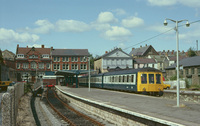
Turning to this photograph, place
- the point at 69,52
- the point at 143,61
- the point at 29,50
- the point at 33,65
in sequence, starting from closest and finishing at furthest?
the point at 33,65 → the point at 29,50 → the point at 69,52 → the point at 143,61

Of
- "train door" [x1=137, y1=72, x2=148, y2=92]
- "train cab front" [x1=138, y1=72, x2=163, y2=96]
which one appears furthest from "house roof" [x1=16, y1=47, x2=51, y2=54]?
"train cab front" [x1=138, y1=72, x2=163, y2=96]

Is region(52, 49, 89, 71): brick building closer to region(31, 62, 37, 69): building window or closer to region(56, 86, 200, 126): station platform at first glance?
region(31, 62, 37, 69): building window

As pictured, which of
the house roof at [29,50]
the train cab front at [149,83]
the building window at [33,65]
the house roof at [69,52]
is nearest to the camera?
the train cab front at [149,83]

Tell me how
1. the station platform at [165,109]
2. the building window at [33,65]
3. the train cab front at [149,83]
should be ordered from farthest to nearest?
the building window at [33,65] → the train cab front at [149,83] → the station platform at [165,109]

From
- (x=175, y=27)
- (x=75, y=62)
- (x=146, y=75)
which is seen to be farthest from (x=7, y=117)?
(x=75, y=62)

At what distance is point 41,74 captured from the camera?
301 ft

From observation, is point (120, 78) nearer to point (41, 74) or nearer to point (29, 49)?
point (41, 74)

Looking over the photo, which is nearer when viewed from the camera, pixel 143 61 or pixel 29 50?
pixel 29 50

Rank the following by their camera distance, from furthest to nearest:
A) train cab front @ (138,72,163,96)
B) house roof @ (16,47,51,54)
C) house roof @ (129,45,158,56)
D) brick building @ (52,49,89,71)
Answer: house roof @ (129,45,158,56)
house roof @ (16,47,51,54)
brick building @ (52,49,89,71)
train cab front @ (138,72,163,96)

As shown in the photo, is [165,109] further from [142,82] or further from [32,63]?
[32,63]

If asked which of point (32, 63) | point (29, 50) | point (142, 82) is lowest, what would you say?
point (142, 82)

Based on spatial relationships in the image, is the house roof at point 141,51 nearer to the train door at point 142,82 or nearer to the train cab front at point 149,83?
the train cab front at point 149,83

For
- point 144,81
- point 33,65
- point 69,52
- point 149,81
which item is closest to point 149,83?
point 149,81

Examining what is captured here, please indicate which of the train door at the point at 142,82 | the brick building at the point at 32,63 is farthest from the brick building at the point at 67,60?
the train door at the point at 142,82
